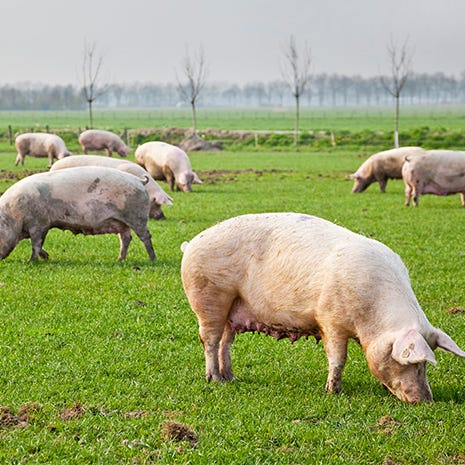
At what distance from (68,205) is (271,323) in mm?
7132

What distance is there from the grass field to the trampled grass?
0.06 feet

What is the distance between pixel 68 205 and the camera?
14.1 meters

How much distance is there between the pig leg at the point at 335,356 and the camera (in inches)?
289

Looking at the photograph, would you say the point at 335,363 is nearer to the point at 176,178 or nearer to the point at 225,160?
the point at 176,178

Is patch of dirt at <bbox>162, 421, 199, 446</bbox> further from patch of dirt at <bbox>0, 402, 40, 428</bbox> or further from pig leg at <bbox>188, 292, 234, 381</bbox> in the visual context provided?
pig leg at <bbox>188, 292, 234, 381</bbox>

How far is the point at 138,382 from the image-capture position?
A: 8.04 metres

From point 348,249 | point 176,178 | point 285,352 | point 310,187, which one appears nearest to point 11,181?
point 176,178

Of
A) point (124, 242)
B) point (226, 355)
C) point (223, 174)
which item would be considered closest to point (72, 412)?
point (226, 355)

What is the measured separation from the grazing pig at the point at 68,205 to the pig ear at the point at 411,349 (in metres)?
8.24

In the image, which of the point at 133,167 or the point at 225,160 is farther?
the point at 225,160

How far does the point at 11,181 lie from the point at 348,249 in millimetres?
23016

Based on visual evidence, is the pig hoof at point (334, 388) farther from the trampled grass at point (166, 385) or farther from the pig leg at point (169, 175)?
the pig leg at point (169, 175)

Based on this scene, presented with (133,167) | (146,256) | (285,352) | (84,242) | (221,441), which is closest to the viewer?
(221,441)

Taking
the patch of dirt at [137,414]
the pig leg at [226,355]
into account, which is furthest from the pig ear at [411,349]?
the patch of dirt at [137,414]
